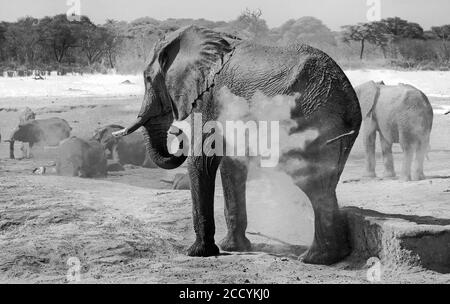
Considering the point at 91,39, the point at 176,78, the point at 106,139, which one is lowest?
the point at 106,139

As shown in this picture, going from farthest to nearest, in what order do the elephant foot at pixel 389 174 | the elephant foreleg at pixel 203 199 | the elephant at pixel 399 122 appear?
the elephant foot at pixel 389 174 < the elephant at pixel 399 122 < the elephant foreleg at pixel 203 199

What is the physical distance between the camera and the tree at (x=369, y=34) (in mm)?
25281

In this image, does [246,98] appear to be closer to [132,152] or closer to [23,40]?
[132,152]

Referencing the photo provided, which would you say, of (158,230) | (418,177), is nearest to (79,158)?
(158,230)

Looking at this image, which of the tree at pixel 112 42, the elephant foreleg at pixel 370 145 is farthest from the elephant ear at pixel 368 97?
the tree at pixel 112 42

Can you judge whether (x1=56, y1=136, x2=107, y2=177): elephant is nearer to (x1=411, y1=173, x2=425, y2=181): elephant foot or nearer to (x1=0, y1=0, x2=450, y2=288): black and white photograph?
(x1=0, y1=0, x2=450, y2=288): black and white photograph

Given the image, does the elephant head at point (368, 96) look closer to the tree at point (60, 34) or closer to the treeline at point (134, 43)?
the treeline at point (134, 43)

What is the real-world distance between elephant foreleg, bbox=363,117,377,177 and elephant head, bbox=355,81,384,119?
4.9 inches

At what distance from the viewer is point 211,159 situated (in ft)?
17.9

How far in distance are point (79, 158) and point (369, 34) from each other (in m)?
17.1

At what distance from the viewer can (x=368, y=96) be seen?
9.73 metres

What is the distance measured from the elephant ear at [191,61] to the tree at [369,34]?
65.0ft
